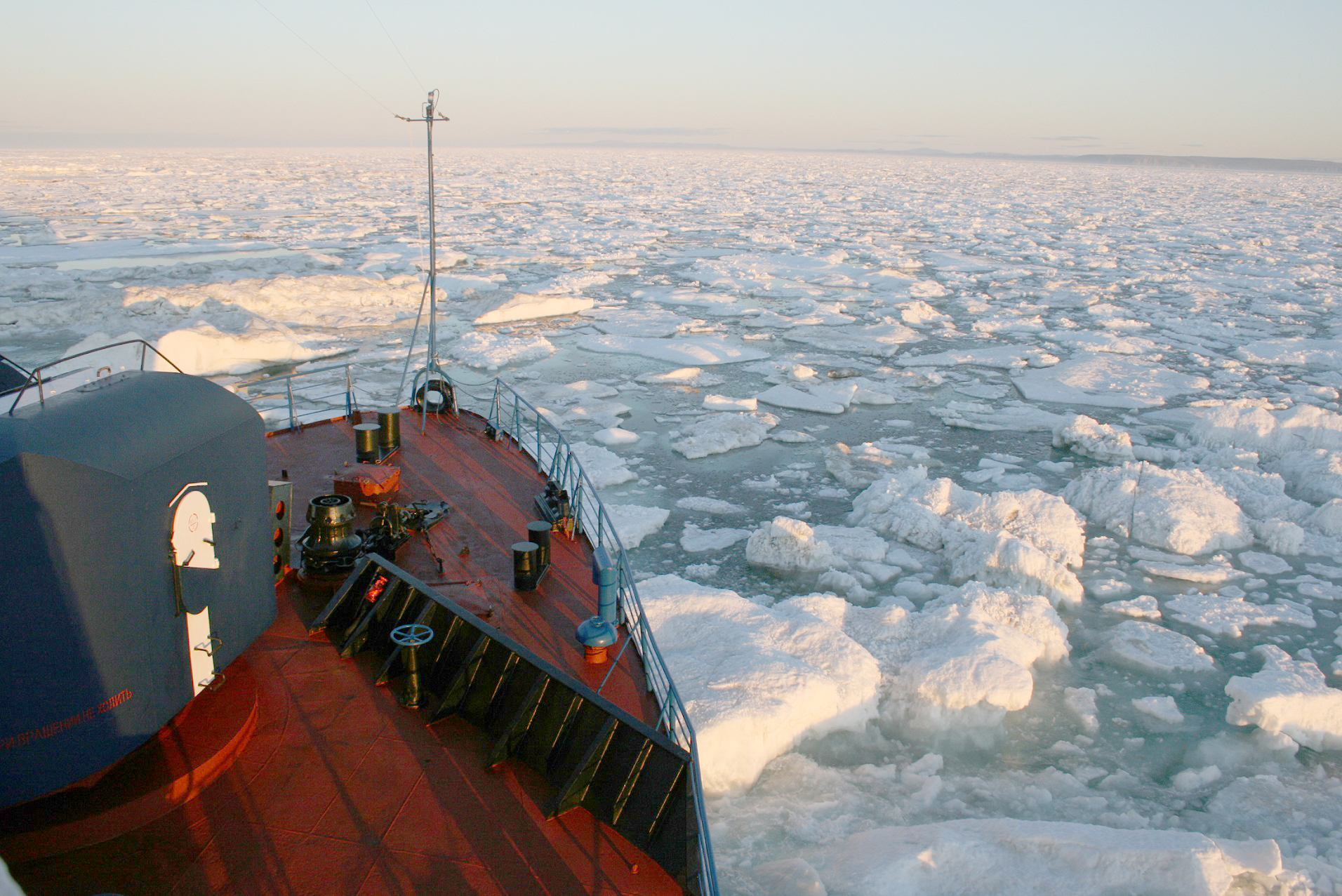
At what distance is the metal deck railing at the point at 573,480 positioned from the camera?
442cm

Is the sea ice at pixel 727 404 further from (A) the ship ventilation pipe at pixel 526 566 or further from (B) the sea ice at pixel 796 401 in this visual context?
(A) the ship ventilation pipe at pixel 526 566

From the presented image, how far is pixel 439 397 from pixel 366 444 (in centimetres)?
212

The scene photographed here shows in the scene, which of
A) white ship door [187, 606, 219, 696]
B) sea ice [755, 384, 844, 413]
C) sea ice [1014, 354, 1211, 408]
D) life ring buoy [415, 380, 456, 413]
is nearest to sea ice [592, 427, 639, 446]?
life ring buoy [415, 380, 456, 413]

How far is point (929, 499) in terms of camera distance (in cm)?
1056

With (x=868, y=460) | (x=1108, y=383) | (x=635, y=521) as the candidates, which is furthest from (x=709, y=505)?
(x=1108, y=383)

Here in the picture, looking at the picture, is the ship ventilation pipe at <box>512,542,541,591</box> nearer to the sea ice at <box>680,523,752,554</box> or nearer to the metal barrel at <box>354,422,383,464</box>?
the metal barrel at <box>354,422,383,464</box>

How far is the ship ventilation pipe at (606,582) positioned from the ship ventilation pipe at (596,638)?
1.9 inches

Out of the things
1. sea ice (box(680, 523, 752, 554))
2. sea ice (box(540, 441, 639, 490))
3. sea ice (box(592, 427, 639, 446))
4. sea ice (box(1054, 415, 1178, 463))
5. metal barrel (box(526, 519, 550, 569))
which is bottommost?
sea ice (box(680, 523, 752, 554))

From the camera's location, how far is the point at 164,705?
164 inches

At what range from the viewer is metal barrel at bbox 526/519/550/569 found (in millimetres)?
6520

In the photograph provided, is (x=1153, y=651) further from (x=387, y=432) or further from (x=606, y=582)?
(x=387, y=432)

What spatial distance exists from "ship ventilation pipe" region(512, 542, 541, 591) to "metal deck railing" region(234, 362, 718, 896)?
0.51 metres

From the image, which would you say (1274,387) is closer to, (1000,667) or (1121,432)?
(1121,432)

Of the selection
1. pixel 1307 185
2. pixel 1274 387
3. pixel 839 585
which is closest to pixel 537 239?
pixel 1274 387
